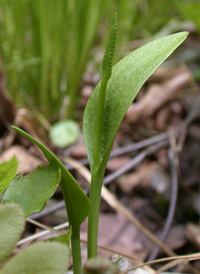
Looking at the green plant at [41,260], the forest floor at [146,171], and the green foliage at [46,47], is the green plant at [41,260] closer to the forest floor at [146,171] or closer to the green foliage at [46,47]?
the forest floor at [146,171]

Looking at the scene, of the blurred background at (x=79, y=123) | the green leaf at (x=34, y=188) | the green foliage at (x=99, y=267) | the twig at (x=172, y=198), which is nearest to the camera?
the green foliage at (x=99, y=267)

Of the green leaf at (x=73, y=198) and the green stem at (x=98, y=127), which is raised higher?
the green stem at (x=98, y=127)

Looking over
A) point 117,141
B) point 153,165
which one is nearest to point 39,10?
point 117,141

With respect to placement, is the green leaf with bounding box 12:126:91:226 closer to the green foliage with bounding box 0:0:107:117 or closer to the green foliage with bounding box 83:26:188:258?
the green foliage with bounding box 83:26:188:258

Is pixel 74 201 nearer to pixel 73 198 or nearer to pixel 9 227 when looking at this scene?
pixel 73 198

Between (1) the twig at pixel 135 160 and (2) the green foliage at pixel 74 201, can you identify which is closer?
(2) the green foliage at pixel 74 201

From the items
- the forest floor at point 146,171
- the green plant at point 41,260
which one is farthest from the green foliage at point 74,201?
the forest floor at point 146,171

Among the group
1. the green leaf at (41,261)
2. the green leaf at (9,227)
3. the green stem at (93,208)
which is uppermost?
the green leaf at (9,227)
